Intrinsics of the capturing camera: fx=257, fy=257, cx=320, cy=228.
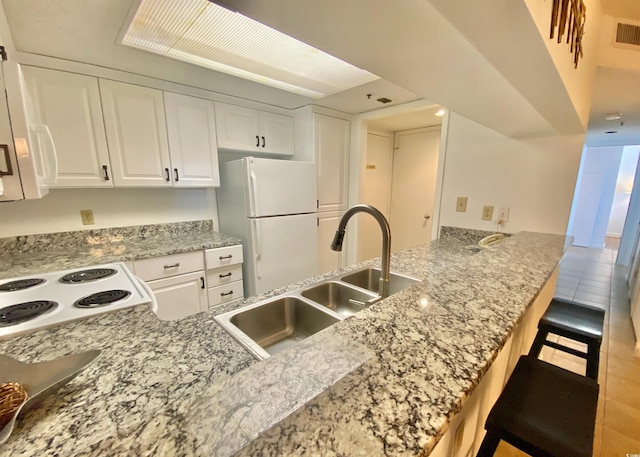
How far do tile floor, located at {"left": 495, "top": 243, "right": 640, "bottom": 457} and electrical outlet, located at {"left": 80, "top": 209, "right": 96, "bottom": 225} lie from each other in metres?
3.07

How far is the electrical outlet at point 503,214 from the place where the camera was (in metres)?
1.93

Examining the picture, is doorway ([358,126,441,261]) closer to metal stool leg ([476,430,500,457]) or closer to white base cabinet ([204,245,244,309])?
white base cabinet ([204,245,244,309])

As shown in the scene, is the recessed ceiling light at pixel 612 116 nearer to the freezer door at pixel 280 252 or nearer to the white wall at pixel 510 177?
the white wall at pixel 510 177

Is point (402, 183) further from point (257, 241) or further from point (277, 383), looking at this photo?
point (277, 383)

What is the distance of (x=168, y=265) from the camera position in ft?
6.19

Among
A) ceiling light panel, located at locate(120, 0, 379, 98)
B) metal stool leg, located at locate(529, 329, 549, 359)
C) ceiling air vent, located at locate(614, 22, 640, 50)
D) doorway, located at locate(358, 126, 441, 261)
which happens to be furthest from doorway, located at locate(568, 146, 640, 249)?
ceiling light panel, located at locate(120, 0, 379, 98)

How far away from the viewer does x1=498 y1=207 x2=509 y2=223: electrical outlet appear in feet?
6.34

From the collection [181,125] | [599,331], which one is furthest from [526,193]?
[181,125]

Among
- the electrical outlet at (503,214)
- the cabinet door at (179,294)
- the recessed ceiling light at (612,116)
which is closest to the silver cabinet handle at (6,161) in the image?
the cabinet door at (179,294)

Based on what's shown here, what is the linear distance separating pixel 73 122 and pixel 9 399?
6.43 feet

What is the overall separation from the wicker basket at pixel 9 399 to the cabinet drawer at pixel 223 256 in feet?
5.33

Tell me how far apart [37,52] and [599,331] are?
3.44 m

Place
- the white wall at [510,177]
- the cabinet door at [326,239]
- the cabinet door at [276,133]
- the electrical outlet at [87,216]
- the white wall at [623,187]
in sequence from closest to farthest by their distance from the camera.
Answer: the white wall at [510,177]
the electrical outlet at [87,216]
the cabinet door at [276,133]
the cabinet door at [326,239]
the white wall at [623,187]

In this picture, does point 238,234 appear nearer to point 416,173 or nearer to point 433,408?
point 433,408
